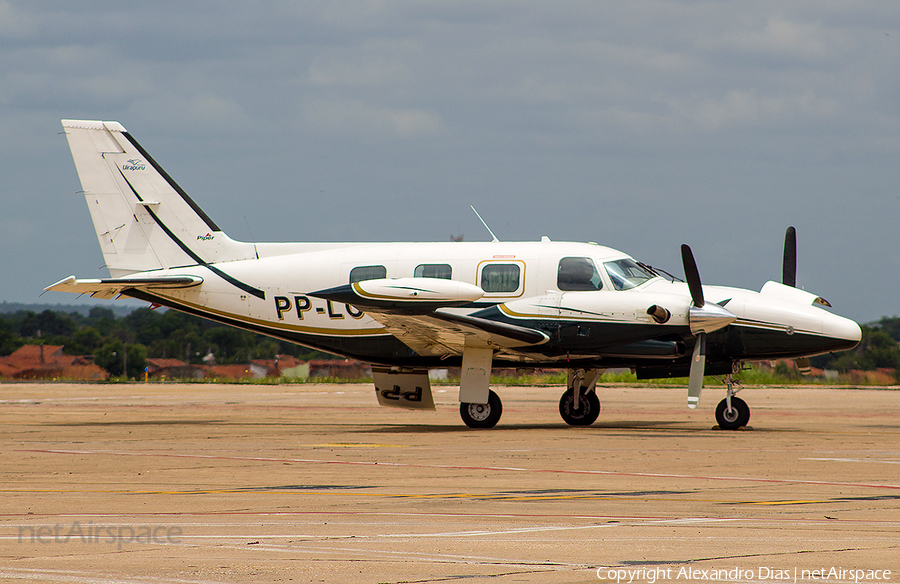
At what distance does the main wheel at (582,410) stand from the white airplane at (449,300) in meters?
0.03

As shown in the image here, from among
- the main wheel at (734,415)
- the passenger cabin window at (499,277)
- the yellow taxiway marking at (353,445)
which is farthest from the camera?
the passenger cabin window at (499,277)

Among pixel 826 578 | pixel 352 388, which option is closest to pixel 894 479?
pixel 826 578

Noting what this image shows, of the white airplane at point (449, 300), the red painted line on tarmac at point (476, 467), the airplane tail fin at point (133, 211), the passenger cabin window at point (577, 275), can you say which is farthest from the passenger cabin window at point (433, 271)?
the red painted line on tarmac at point (476, 467)

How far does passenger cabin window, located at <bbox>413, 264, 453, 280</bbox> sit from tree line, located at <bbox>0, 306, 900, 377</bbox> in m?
24.4

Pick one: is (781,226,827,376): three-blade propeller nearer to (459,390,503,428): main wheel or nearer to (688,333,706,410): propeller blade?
(688,333,706,410): propeller blade

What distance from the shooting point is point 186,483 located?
34.3 ft

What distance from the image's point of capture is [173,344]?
240 ft

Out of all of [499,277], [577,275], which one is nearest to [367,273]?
[499,277]

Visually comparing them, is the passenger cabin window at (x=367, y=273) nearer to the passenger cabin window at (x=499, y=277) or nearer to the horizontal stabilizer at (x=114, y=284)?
the passenger cabin window at (x=499, y=277)

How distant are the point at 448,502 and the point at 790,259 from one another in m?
12.4

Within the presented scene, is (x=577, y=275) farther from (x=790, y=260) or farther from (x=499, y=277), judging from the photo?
(x=790, y=260)

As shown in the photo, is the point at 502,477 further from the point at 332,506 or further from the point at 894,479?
the point at 894,479

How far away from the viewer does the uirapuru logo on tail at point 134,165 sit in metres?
20.9

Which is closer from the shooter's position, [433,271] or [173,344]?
[433,271]
